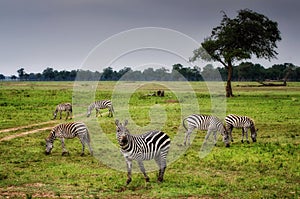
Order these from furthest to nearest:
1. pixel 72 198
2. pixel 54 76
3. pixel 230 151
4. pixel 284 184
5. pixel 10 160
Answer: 1. pixel 54 76
2. pixel 230 151
3. pixel 10 160
4. pixel 284 184
5. pixel 72 198

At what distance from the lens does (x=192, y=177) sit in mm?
13438

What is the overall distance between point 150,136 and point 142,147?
0.62 metres

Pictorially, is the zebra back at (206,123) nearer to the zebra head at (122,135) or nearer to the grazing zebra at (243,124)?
the grazing zebra at (243,124)

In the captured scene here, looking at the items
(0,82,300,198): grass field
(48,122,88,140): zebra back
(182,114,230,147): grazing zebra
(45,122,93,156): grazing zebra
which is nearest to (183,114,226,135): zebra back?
(182,114,230,147): grazing zebra

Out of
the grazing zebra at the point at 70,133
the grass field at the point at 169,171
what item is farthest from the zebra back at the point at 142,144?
the grazing zebra at the point at 70,133

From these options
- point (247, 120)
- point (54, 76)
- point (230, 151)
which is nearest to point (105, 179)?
point (230, 151)

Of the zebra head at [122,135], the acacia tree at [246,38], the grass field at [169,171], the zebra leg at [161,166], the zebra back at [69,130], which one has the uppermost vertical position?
the acacia tree at [246,38]

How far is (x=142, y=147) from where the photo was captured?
41.1 ft

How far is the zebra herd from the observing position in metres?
12.3

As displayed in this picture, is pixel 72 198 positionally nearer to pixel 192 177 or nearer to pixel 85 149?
pixel 192 177

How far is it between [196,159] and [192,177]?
290 cm

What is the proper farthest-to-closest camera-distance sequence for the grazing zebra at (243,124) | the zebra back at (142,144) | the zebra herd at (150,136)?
the grazing zebra at (243,124) < the zebra herd at (150,136) < the zebra back at (142,144)

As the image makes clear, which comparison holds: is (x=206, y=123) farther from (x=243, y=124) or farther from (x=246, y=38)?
(x=246, y=38)

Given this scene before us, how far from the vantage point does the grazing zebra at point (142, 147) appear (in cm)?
1222
